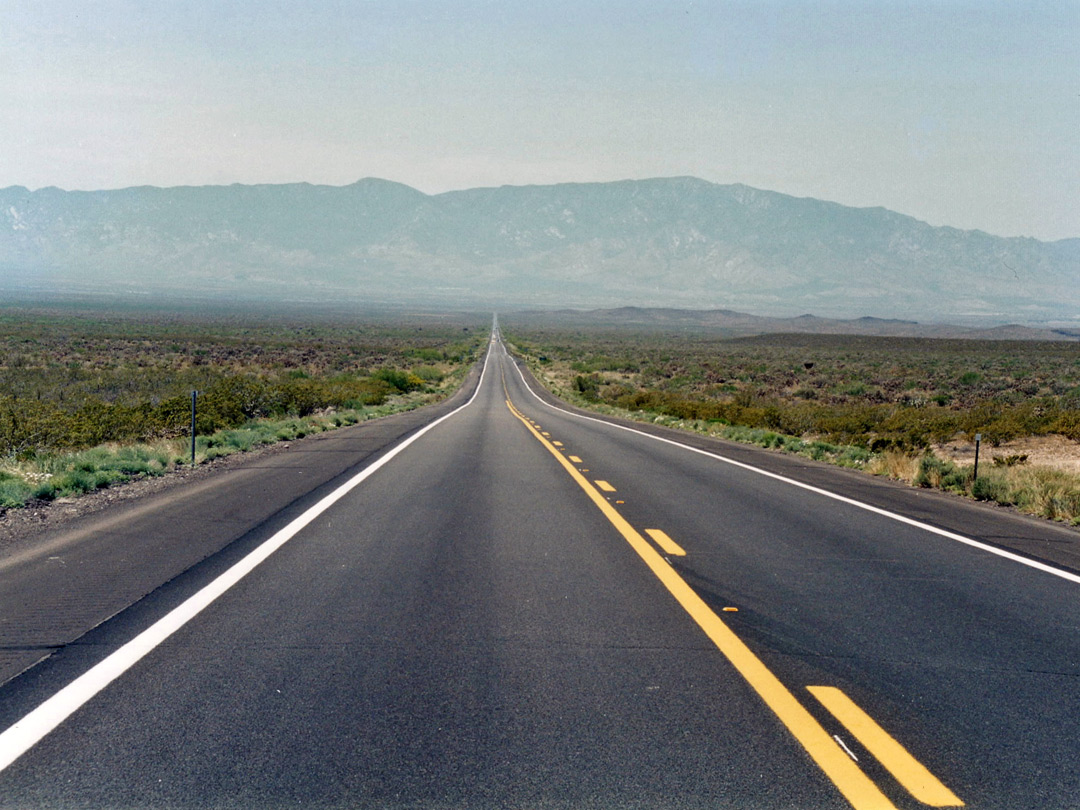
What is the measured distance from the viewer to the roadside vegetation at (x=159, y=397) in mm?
13180

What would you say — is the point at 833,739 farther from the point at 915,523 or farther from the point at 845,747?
the point at 915,523

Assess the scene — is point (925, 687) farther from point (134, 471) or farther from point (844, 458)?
point (844, 458)

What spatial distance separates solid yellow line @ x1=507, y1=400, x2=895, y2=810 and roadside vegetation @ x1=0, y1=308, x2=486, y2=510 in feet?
23.7

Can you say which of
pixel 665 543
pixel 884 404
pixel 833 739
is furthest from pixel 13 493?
pixel 884 404

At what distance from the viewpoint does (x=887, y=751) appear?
395cm

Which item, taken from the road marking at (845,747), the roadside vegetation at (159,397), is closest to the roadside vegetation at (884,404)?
the road marking at (845,747)

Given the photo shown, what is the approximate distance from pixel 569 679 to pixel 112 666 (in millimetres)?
2391

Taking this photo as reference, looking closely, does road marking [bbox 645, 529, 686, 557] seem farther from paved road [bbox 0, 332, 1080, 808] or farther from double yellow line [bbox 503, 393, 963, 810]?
double yellow line [bbox 503, 393, 963, 810]

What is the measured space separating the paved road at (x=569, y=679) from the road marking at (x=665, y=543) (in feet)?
0.16

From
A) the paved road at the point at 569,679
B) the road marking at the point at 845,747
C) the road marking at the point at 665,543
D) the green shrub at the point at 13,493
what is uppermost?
the road marking at the point at 845,747

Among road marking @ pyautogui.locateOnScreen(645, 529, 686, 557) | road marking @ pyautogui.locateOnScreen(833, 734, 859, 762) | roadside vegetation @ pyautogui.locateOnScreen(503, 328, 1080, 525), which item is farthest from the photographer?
roadside vegetation @ pyautogui.locateOnScreen(503, 328, 1080, 525)

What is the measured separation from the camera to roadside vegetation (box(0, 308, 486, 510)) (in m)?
13.2

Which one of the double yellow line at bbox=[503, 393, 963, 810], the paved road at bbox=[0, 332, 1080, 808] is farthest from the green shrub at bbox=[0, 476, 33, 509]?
the double yellow line at bbox=[503, 393, 963, 810]

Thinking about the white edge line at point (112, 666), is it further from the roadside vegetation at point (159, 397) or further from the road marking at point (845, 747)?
the roadside vegetation at point (159, 397)
